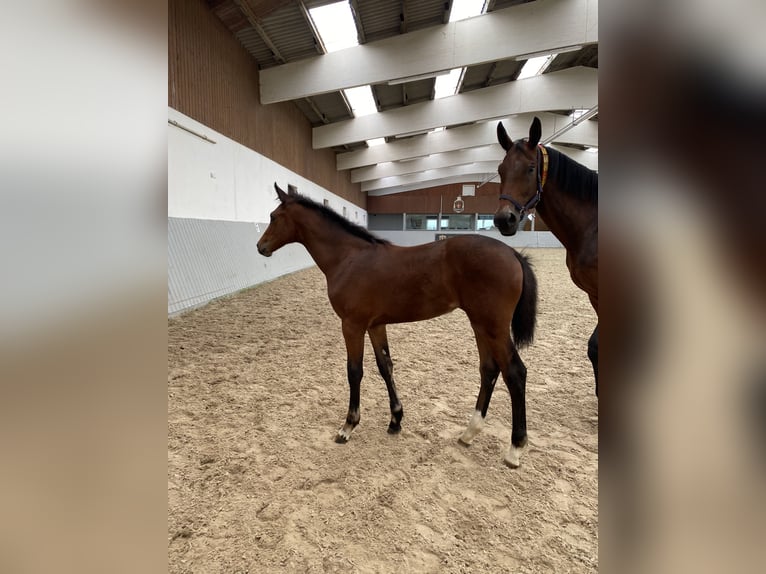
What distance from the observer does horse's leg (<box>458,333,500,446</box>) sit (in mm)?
1914

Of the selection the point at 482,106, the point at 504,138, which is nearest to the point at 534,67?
the point at 482,106

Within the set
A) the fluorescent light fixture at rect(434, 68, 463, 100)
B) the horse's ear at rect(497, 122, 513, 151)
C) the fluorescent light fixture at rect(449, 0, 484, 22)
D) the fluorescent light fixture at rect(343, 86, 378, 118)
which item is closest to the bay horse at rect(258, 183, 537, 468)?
the horse's ear at rect(497, 122, 513, 151)

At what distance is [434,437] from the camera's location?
195 centimetres

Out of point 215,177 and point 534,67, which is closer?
point 215,177

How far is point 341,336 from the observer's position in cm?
383

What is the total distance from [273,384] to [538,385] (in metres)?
1.95

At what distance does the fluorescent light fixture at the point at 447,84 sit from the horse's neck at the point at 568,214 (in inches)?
287

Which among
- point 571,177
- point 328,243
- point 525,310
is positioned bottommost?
point 525,310

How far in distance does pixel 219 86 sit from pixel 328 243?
5.03m

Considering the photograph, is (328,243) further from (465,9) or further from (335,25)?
(465,9)
